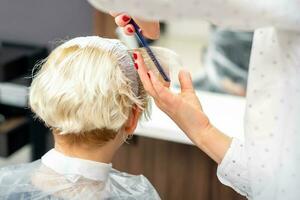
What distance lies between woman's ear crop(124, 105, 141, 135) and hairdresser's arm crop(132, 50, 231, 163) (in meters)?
0.15

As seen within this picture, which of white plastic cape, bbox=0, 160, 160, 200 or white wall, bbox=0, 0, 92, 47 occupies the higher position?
white wall, bbox=0, 0, 92, 47

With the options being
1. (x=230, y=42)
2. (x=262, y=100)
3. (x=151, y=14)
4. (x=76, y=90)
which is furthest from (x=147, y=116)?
(x=230, y=42)

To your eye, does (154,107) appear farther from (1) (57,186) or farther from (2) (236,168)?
(2) (236,168)

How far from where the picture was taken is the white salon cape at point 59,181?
122 centimetres

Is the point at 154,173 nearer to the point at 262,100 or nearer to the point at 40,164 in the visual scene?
the point at 40,164

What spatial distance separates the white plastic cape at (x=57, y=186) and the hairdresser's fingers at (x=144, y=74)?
292 mm

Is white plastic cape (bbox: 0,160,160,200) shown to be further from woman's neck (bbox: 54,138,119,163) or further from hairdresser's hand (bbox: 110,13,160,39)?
hairdresser's hand (bbox: 110,13,160,39)

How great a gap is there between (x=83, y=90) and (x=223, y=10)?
1.31 ft

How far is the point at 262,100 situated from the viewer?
99 centimetres

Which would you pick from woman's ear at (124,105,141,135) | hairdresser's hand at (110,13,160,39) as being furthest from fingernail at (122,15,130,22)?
woman's ear at (124,105,141,135)

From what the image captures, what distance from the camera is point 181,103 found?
3.53 feet

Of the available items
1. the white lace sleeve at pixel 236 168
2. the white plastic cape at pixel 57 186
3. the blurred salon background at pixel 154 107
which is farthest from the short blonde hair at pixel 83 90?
the blurred salon background at pixel 154 107

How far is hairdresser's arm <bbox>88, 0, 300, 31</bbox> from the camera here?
0.84 meters

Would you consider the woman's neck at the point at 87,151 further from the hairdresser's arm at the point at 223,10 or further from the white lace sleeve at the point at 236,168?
the hairdresser's arm at the point at 223,10
